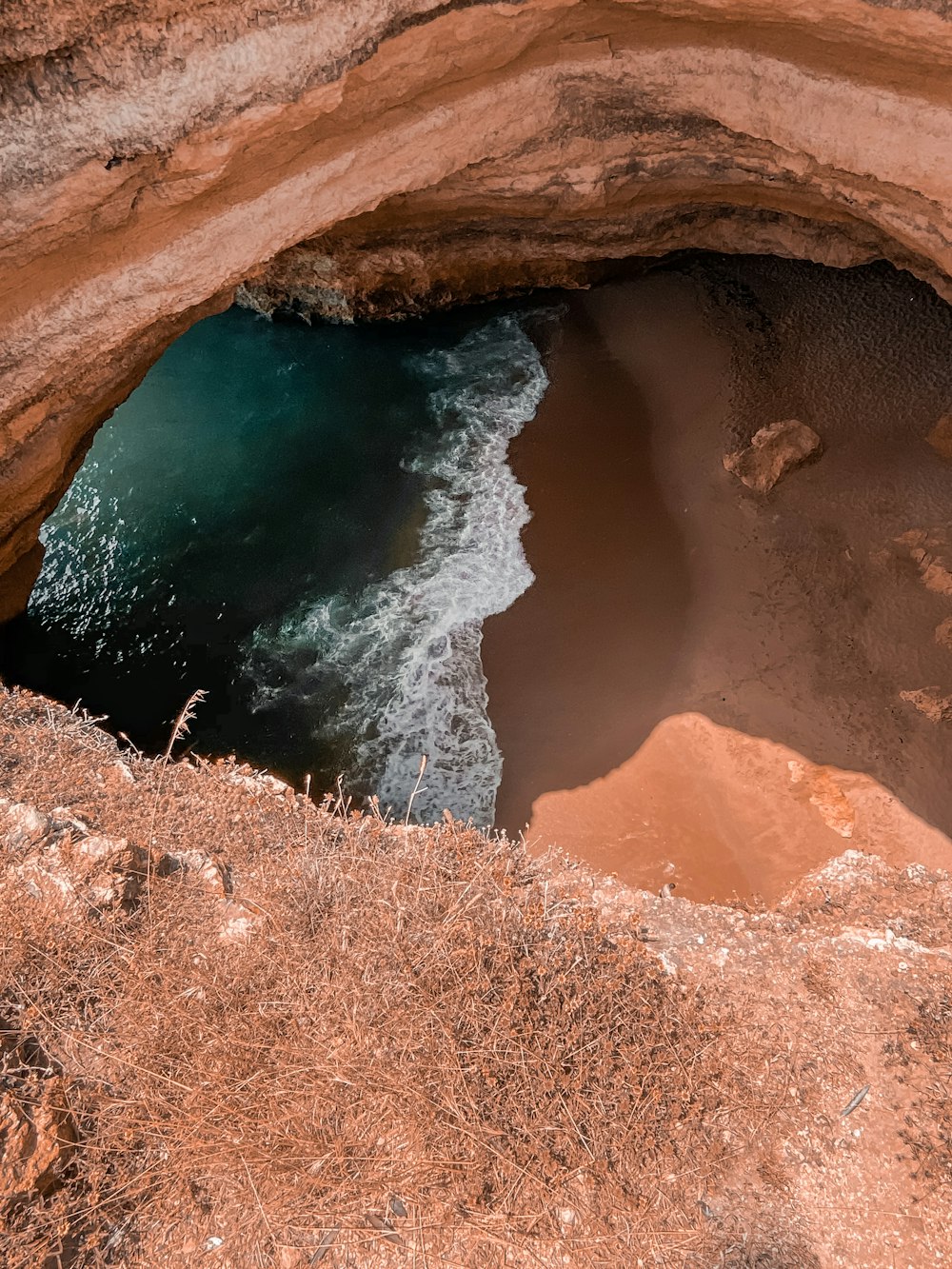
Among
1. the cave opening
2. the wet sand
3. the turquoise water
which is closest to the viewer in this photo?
the wet sand

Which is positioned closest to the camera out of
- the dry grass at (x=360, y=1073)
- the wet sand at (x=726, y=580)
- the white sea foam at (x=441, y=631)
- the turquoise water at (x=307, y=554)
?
the dry grass at (x=360, y=1073)

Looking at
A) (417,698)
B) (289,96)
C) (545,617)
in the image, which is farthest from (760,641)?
(289,96)

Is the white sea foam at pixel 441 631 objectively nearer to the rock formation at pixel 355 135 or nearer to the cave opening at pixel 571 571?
the cave opening at pixel 571 571

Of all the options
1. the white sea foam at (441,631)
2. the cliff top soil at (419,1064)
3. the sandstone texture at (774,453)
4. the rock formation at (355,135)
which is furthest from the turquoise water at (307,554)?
the cliff top soil at (419,1064)

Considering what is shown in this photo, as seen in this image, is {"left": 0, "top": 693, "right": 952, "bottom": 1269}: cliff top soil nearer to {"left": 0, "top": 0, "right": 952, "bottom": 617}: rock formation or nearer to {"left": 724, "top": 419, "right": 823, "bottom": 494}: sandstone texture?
{"left": 0, "top": 0, "right": 952, "bottom": 617}: rock formation

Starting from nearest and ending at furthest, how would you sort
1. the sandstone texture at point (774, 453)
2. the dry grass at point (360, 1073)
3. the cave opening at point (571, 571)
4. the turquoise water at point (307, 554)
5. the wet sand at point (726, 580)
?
1. the dry grass at point (360, 1073)
2. the wet sand at point (726, 580)
3. the cave opening at point (571, 571)
4. the turquoise water at point (307, 554)
5. the sandstone texture at point (774, 453)

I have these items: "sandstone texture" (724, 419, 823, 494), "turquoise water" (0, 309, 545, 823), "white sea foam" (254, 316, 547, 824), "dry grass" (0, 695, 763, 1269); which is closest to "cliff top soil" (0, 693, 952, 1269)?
"dry grass" (0, 695, 763, 1269)
